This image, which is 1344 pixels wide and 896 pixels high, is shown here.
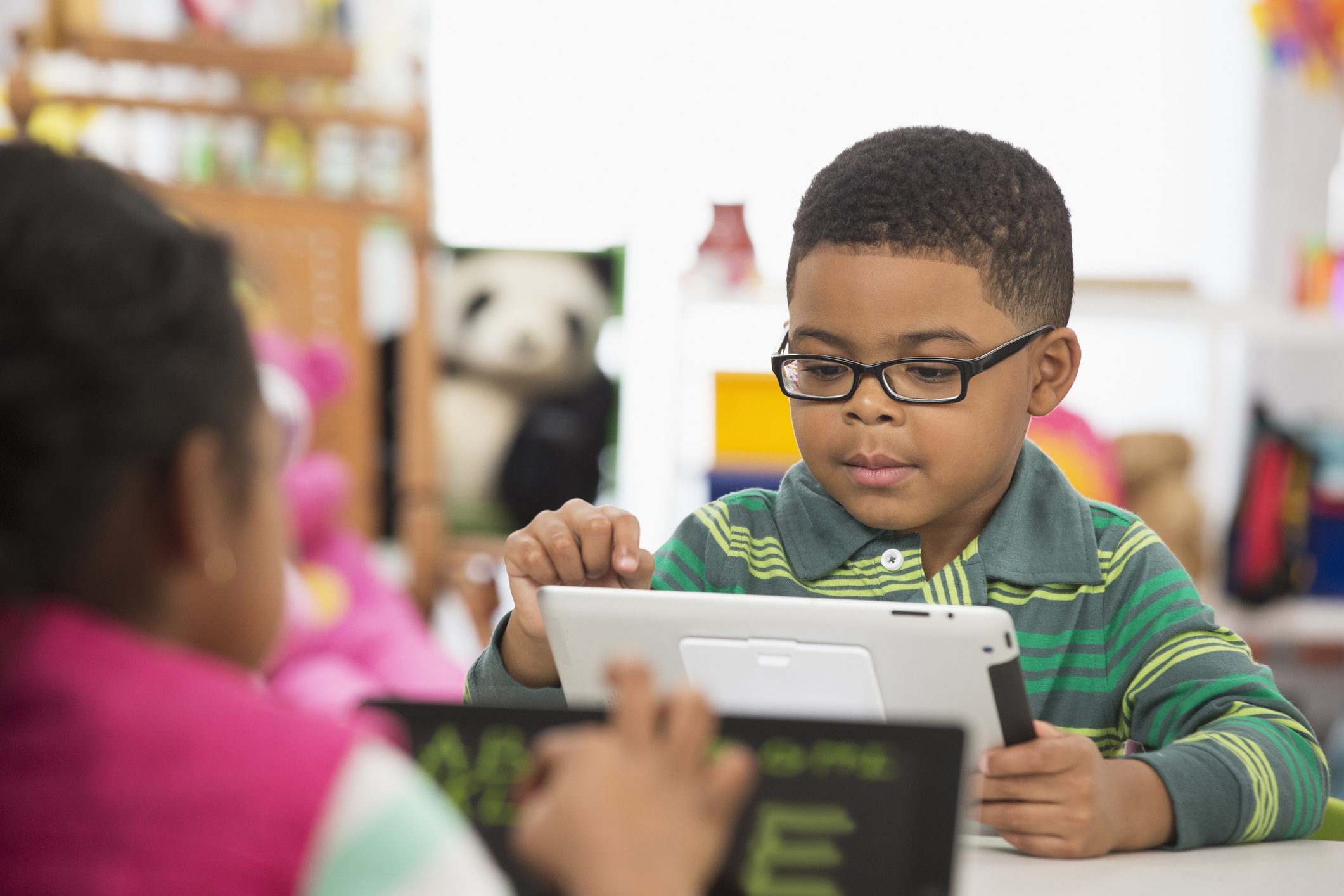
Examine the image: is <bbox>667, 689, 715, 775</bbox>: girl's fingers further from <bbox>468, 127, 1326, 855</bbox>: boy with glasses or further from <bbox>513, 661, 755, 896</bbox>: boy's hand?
<bbox>468, 127, 1326, 855</bbox>: boy with glasses

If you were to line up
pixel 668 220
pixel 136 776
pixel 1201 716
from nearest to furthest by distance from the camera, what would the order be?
pixel 136 776 → pixel 1201 716 → pixel 668 220

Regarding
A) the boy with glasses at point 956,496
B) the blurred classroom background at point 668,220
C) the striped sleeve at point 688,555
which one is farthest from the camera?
the blurred classroom background at point 668,220

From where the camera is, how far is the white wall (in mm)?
3143

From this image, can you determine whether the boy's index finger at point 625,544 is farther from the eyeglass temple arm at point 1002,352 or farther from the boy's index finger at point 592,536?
the eyeglass temple arm at point 1002,352

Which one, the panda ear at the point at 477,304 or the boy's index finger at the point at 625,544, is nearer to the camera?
the boy's index finger at the point at 625,544

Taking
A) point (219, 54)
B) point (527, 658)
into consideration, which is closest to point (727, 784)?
point (527, 658)

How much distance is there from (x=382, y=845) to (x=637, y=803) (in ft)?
0.27

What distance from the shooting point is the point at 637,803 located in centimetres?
41

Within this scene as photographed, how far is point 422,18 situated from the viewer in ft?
10.3

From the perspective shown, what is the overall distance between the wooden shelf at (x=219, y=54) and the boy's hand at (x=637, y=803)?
259cm

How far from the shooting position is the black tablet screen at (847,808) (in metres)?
0.48

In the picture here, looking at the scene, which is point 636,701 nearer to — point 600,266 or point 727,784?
point 727,784

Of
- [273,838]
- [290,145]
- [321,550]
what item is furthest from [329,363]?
[273,838]

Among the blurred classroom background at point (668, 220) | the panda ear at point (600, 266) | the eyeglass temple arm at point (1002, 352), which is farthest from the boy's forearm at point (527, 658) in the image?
the panda ear at point (600, 266)
